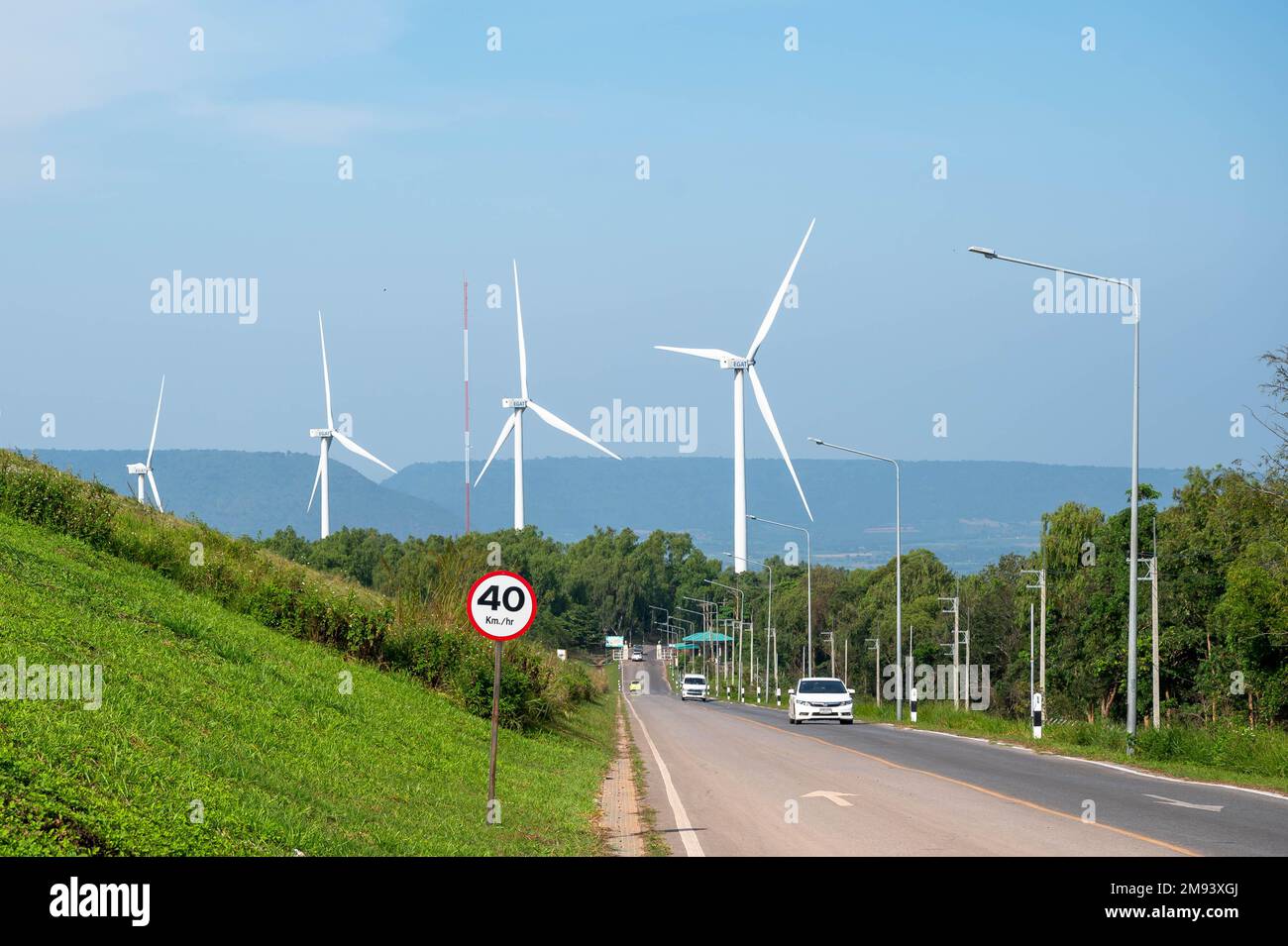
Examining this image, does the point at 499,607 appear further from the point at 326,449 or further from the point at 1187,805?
the point at 326,449

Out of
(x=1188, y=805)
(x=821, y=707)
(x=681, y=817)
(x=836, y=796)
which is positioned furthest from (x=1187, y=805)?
(x=821, y=707)

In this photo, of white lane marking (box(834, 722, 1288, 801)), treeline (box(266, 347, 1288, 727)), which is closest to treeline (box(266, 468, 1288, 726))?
treeline (box(266, 347, 1288, 727))

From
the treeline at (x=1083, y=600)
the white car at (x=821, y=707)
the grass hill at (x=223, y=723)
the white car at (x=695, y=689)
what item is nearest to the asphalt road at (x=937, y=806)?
the grass hill at (x=223, y=723)

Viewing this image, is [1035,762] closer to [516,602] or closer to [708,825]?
[708,825]

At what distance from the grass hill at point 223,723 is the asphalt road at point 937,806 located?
5.90 feet

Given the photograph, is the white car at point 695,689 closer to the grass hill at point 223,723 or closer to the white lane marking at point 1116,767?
the white lane marking at point 1116,767

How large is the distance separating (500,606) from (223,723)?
9.92ft

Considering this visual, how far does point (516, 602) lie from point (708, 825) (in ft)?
11.2

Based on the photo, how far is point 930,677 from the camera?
114250 mm

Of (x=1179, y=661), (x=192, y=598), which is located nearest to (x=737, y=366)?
(x=1179, y=661)

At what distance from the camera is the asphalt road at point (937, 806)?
521 inches

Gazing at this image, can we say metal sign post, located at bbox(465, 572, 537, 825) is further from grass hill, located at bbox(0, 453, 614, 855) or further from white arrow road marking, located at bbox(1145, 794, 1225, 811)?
white arrow road marking, located at bbox(1145, 794, 1225, 811)

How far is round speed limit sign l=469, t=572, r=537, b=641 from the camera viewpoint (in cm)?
1445
